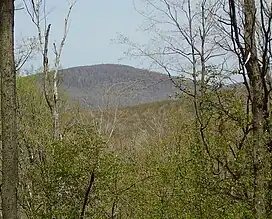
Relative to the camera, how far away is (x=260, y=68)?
6484mm

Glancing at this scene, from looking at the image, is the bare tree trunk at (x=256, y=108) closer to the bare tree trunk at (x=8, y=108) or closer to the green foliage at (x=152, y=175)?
the green foliage at (x=152, y=175)

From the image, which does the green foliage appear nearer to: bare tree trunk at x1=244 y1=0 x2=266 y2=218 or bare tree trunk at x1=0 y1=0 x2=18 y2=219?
bare tree trunk at x1=244 y1=0 x2=266 y2=218

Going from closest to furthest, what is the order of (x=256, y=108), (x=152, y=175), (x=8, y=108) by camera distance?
(x=8, y=108) → (x=256, y=108) → (x=152, y=175)

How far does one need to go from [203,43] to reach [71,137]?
19.5ft

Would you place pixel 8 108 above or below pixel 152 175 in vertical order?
above

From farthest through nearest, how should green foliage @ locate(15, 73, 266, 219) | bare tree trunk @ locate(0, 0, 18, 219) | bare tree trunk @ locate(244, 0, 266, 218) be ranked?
green foliage @ locate(15, 73, 266, 219) < bare tree trunk @ locate(244, 0, 266, 218) < bare tree trunk @ locate(0, 0, 18, 219)

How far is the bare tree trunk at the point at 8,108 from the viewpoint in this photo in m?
5.93

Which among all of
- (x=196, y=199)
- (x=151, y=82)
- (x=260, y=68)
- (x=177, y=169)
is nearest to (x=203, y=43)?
(x=151, y=82)

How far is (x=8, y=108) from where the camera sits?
6070 millimetres

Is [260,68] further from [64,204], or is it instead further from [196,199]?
[64,204]

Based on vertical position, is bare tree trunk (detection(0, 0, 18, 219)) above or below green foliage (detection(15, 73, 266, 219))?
above

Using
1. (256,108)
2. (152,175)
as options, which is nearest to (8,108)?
(256,108)

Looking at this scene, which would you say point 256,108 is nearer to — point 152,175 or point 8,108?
point 8,108

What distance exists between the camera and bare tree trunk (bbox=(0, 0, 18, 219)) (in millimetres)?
5926
